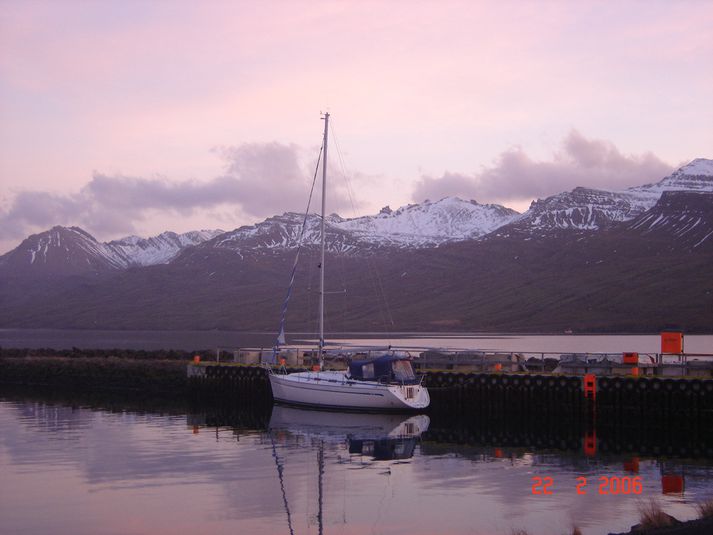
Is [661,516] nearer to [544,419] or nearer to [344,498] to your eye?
[344,498]

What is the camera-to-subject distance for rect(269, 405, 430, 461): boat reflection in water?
138ft

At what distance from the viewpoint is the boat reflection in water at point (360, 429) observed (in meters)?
42.0

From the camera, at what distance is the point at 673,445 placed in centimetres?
4250

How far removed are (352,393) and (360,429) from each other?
13.0ft

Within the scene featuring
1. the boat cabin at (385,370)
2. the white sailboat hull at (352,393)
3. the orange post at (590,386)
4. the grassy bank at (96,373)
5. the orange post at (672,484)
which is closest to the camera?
the orange post at (672,484)

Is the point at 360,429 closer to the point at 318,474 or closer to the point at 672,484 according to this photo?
the point at 318,474

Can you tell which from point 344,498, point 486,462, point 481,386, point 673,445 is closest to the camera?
point 344,498

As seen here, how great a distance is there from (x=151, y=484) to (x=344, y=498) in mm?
6903

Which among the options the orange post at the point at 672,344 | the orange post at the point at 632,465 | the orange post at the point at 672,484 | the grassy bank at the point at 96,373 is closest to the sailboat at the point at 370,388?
the orange post at the point at 672,344

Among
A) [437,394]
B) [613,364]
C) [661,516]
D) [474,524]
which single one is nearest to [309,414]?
[437,394]

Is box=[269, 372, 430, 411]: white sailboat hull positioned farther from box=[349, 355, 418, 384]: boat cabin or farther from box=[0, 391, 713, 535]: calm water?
box=[0, 391, 713, 535]: calm water

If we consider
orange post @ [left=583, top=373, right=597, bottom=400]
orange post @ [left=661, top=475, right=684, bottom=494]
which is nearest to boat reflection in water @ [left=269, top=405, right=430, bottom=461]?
orange post @ [left=583, top=373, right=597, bottom=400]

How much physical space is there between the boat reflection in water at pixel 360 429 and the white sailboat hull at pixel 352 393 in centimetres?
62

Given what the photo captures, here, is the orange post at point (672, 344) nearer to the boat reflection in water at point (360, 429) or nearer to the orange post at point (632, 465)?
the boat reflection in water at point (360, 429)
